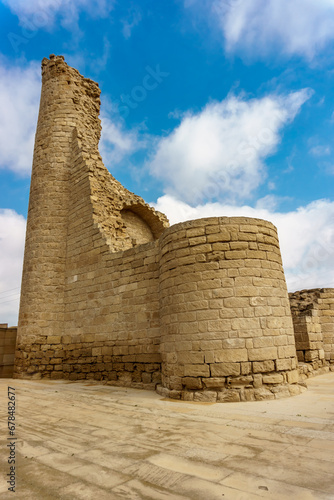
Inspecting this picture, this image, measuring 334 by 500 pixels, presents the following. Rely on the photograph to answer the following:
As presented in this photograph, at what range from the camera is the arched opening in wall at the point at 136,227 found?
1338 centimetres

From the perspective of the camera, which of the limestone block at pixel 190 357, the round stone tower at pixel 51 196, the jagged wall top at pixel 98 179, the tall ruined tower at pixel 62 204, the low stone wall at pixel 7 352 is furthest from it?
the low stone wall at pixel 7 352

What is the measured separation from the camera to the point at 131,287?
28.1 feet

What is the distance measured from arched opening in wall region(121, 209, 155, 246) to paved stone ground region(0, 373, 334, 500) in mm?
8505

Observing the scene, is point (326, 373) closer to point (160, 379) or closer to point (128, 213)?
point (160, 379)

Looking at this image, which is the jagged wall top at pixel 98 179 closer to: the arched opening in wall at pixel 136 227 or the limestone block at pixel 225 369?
the arched opening in wall at pixel 136 227

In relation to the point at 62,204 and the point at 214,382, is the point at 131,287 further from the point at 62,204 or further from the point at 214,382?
the point at 62,204

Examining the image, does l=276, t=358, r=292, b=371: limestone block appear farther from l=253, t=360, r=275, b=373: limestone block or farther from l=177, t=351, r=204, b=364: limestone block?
l=177, t=351, r=204, b=364: limestone block

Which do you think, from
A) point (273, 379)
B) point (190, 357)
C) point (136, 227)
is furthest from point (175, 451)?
point (136, 227)

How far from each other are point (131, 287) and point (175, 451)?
18.1 ft

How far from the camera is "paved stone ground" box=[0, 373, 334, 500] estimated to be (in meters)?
2.44

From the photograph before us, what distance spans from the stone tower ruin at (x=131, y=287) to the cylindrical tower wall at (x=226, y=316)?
19 mm

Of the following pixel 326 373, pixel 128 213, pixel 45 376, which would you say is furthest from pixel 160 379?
pixel 128 213

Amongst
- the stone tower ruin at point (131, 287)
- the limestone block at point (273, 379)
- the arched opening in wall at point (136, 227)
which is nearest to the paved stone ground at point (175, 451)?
the limestone block at point (273, 379)

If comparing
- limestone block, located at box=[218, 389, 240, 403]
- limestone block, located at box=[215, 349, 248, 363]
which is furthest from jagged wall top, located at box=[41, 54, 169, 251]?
limestone block, located at box=[218, 389, 240, 403]
